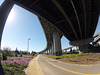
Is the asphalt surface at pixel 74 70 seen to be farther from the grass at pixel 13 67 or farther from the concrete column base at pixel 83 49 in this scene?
the concrete column base at pixel 83 49

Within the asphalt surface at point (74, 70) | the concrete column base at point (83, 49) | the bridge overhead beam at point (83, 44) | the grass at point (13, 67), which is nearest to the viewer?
the grass at point (13, 67)

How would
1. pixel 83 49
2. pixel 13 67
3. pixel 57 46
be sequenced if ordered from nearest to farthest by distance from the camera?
1. pixel 13 67
2. pixel 57 46
3. pixel 83 49

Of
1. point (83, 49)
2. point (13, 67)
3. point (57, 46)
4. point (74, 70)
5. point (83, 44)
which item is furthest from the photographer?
point (83, 44)

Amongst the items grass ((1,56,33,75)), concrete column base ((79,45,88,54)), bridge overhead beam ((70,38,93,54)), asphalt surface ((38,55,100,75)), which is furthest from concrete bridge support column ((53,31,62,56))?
grass ((1,56,33,75))

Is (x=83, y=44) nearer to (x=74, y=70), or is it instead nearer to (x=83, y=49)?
(x=83, y=49)

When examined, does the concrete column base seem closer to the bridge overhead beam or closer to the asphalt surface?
the bridge overhead beam

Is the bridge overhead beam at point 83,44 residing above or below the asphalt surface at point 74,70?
above

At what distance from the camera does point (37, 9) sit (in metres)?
15.7

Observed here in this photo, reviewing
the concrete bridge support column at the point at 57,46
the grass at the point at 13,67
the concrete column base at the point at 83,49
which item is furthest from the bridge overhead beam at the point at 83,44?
the grass at the point at 13,67

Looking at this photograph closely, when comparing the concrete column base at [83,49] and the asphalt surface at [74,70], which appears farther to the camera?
the concrete column base at [83,49]

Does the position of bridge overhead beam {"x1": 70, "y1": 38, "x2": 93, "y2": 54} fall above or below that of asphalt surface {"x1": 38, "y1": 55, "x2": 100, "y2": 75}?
above

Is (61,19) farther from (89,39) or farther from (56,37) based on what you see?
(89,39)

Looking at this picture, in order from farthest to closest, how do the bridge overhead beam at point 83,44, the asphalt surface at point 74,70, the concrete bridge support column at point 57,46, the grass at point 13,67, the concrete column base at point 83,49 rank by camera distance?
the bridge overhead beam at point 83,44
the concrete column base at point 83,49
the concrete bridge support column at point 57,46
the asphalt surface at point 74,70
the grass at point 13,67

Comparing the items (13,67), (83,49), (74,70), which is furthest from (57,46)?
(13,67)
